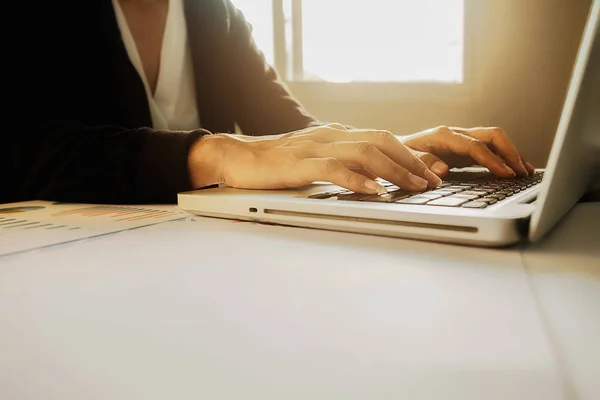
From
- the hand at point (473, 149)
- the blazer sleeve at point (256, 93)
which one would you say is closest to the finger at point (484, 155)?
the hand at point (473, 149)

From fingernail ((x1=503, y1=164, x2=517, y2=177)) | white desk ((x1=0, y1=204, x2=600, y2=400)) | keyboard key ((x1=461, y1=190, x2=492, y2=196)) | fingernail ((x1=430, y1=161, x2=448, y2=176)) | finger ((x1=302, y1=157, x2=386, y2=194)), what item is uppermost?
finger ((x1=302, y1=157, x2=386, y2=194))

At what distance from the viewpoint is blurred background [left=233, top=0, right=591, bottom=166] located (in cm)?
149

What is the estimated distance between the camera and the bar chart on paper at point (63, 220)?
48cm

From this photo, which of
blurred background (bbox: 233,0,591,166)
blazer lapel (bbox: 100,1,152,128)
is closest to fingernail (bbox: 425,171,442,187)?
blazer lapel (bbox: 100,1,152,128)

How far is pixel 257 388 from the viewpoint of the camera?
196 mm

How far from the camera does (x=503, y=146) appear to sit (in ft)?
2.60

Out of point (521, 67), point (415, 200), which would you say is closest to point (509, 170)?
point (415, 200)

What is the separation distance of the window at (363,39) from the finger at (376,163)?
47.2 inches

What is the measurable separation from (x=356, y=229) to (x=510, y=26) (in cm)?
132

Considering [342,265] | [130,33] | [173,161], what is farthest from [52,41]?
[342,265]

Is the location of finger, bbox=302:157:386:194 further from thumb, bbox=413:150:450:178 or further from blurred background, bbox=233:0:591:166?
blurred background, bbox=233:0:591:166

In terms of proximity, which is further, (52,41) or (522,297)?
(52,41)

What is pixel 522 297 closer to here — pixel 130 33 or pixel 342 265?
pixel 342 265

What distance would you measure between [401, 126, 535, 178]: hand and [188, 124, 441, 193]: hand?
17cm
